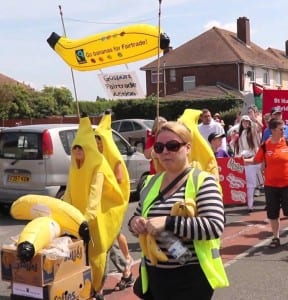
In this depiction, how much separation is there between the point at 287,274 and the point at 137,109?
39.1 metres

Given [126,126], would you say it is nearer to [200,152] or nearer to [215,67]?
[200,152]

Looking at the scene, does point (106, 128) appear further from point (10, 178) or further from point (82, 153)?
point (10, 178)

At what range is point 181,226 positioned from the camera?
3.05m

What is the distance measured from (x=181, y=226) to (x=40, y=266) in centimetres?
156

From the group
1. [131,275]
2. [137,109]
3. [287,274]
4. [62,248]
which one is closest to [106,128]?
[131,275]

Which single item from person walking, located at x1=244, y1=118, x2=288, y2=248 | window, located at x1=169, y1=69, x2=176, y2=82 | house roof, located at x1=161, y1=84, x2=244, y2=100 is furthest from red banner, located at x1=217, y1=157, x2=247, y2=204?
window, located at x1=169, y1=69, x2=176, y2=82

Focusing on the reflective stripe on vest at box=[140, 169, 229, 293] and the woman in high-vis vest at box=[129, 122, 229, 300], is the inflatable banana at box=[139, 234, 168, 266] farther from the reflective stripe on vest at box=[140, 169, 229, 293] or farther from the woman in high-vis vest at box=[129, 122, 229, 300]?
the reflective stripe on vest at box=[140, 169, 229, 293]

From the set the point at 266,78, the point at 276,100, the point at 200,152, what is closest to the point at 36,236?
the point at 200,152

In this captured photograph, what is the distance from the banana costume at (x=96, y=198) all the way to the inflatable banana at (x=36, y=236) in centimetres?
52

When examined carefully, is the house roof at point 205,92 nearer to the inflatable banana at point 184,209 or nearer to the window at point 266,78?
the window at point 266,78

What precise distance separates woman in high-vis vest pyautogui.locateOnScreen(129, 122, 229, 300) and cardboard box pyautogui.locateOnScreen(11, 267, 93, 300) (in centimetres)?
121

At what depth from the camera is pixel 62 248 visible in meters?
4.38

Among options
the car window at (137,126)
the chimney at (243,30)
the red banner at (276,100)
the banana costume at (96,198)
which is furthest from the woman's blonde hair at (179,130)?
the chimney at (243,30)

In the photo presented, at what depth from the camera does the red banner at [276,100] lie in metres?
13.1
